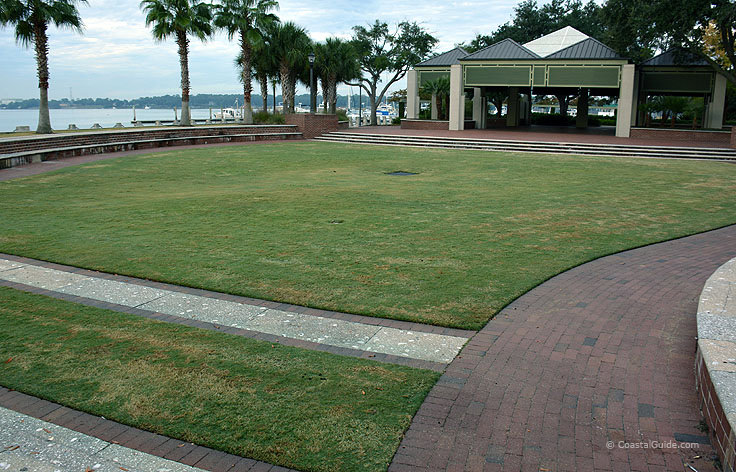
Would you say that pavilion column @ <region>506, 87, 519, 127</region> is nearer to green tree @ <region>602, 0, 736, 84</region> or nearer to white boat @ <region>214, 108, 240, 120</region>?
green tree @ <region>602, 0, 736, 84</region>

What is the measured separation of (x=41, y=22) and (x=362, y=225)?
25.6 metres

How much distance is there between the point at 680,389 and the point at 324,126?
32.5 metres

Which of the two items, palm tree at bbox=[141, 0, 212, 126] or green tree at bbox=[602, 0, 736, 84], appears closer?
green tree at bbox=[602, 0, 736, 84]

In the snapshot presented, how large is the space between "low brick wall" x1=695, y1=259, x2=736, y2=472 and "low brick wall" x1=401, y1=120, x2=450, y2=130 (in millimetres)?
34311

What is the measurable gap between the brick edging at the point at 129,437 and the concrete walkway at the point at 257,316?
67.8 inches

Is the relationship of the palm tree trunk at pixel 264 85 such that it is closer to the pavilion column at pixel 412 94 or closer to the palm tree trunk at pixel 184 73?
the palm tree trunk at pixel 184 73

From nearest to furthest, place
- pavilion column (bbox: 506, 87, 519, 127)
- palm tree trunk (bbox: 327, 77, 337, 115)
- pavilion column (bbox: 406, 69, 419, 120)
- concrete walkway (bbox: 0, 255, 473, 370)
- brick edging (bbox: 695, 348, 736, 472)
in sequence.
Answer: brick edging (bbox: 695, 348, 736, 472), concrete walkway (bbox: 0, 255, 473, 370), pavilion column (bbox: 406, 69, 419, 120), pavilion column (bbox: 506, 87, 519, 127), palm tree trunk (bbox: 327, 77, 337, 115)

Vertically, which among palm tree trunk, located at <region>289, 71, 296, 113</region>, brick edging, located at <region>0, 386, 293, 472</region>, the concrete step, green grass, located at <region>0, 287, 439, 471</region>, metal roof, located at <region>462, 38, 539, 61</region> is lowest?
brick edging, located at <region>0, 386, 293, 472</region>

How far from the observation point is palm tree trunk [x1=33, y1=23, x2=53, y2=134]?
2780 centimetres

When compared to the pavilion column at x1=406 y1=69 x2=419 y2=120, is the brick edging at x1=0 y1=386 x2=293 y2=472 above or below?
below

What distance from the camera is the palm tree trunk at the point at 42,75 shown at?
2780 centimetres

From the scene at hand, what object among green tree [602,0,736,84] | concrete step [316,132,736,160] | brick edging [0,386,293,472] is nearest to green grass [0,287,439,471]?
brick edging [0,386,293,472]

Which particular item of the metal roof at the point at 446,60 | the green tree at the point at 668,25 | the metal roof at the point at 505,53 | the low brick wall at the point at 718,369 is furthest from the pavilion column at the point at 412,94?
the low brick wall at the point at 718,369

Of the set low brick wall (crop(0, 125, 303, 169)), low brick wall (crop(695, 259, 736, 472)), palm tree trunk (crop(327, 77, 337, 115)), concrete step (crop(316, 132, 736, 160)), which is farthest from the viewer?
palm tree trunk (crop(327, 77, 337, 115))
